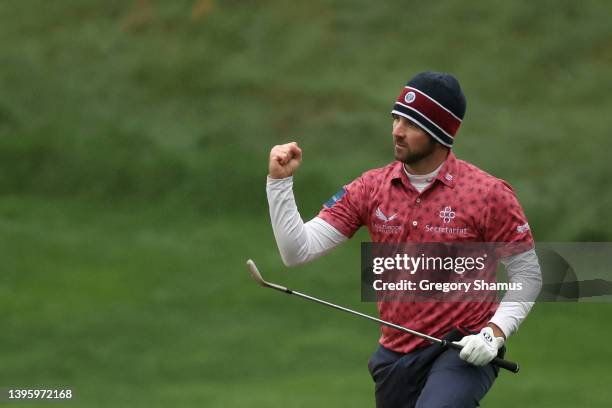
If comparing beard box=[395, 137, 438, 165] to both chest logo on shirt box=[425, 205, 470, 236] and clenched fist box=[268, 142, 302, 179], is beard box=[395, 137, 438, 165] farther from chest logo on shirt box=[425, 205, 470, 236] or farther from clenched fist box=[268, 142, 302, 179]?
clenched fist box=[268, 142, 302, 179]

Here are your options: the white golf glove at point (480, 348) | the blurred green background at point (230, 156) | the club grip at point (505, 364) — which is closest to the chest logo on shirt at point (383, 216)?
the white golf glove at point (480, 348)

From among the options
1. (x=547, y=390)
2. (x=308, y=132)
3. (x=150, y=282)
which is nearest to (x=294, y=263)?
(x=547, y=390)

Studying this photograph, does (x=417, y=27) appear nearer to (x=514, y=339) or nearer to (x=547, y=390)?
(x=514, y=339)

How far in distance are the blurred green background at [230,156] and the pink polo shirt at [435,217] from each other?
6.47 m

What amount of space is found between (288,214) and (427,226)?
1.96 feet

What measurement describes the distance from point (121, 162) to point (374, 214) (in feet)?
40.9

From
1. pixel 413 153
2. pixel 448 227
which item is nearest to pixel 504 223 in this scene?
pixel 448 227

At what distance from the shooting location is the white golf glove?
18.2 ft

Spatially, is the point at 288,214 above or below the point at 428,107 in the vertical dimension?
below

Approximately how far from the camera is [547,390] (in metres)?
11.8

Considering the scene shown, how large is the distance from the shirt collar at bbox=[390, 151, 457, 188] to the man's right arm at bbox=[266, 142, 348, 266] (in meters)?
0.42

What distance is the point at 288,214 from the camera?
5.81m

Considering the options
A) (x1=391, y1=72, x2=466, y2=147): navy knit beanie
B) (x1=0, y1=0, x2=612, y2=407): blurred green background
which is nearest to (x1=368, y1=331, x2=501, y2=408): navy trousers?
(x1=391, y1=72, x2=466, y2=147): navy knit beanie

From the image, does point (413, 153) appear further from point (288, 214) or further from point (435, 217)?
point (288, 214)
